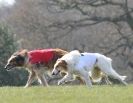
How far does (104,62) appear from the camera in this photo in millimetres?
16969

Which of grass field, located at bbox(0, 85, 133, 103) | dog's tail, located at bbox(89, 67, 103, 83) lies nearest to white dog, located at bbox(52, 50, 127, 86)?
dog's tail, located at bbox(89, 67, 103, 83)

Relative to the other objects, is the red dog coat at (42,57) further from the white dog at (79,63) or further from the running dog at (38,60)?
the white dog at (79,63)

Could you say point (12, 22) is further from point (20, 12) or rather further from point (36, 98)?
point (36, 98)

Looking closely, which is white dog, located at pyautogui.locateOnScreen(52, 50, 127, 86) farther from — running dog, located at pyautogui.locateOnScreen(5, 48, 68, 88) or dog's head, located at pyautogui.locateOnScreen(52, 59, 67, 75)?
running dog, located at pyautogui.locateOnScreen(5, 48, 68, 88)

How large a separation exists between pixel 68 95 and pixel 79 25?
34.4 m

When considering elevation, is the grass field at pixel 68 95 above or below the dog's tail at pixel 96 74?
above

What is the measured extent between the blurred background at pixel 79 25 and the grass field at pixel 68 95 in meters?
29.8

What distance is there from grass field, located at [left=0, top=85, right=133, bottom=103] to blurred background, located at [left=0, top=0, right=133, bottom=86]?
29.8 m

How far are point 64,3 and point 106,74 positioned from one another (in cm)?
2774

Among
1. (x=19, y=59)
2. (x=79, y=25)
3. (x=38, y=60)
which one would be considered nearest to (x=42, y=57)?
(x=38, y=60)

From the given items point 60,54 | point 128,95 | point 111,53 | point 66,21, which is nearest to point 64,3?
point 66,21

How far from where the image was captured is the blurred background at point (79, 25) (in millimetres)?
46000

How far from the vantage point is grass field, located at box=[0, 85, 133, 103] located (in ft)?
41.1

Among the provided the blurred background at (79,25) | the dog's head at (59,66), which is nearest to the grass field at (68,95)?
the dog's head at (59,66)
